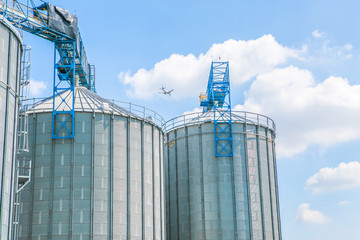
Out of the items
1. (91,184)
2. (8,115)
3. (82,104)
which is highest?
(82,104)

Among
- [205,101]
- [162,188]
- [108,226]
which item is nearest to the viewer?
[108,226]

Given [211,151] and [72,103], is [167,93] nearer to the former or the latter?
[211,151]

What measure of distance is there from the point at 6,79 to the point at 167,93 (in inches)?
1299

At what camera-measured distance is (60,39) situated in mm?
46312

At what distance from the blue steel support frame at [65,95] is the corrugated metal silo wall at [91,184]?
524 mm

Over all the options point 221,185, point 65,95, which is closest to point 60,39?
point 65,95

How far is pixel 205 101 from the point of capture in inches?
2458

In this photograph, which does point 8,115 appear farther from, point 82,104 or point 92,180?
point 82,104

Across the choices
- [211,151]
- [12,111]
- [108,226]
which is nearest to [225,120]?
[211,151]

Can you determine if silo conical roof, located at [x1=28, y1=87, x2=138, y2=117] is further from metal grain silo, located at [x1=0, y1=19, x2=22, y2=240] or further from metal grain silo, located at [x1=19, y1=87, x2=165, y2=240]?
metal grain silo, located at [x1=0, y1=19, x2=22, y2=240]

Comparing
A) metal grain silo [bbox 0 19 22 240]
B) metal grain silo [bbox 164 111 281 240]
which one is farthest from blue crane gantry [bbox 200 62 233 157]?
metal grain silo [bbox 0 19 22 240]

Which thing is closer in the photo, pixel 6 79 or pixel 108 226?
pixel 6 79

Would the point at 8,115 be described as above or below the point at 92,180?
above

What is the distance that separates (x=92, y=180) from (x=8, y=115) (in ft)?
32.2
